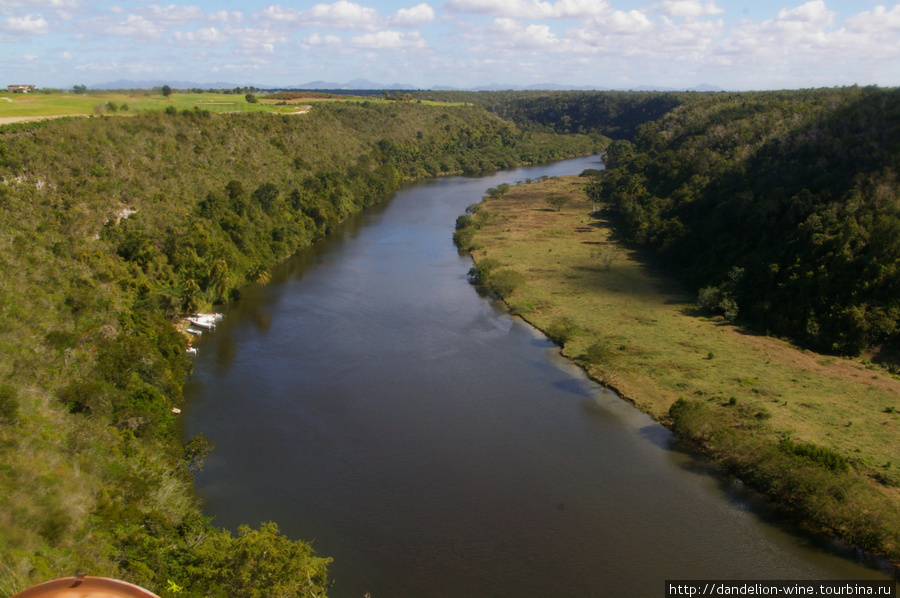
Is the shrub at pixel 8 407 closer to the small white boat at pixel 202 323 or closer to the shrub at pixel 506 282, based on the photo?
the small white boat at pixel 202 323

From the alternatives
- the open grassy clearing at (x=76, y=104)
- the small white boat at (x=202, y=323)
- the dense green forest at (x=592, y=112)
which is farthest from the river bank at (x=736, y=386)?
the dense green forest at (x=592, y=112)

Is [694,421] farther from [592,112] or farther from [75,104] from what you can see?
[592,112]

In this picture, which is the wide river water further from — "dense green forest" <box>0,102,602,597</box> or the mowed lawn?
the mowed lawn

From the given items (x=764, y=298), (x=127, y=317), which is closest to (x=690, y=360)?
(x=764, y=298)

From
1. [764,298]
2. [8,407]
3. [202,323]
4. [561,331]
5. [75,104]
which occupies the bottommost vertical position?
[561,331]

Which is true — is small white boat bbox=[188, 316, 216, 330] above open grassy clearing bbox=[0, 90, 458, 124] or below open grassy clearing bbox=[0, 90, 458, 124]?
below

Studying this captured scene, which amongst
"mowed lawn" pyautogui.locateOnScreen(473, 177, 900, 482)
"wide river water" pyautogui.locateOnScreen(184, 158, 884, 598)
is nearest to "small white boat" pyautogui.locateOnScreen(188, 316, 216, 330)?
"wide river water" pyautogui.locateOnScreen(184, 158, 884, 598)

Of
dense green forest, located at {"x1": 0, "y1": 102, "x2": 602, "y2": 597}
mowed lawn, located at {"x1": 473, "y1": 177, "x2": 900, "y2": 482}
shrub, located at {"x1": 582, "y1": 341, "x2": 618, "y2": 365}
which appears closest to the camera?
dense green forest, located at {"x1": 0, "y1": 102, "x2": 602, "y2": 597}
